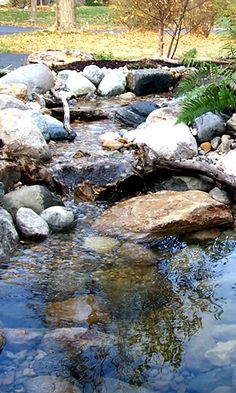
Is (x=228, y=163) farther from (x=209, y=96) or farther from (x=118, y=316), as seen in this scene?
(x=118, y=316)

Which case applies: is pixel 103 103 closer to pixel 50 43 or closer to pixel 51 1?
pixel 50 43

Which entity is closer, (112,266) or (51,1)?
(112,266)

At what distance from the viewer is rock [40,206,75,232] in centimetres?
484

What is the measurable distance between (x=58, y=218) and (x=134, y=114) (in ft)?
11.3

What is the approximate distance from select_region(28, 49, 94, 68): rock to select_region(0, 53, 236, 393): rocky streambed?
14.6ft

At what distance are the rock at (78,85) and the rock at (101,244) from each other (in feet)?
17.6

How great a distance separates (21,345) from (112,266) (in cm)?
119

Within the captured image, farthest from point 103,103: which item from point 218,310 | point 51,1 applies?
point 51,1

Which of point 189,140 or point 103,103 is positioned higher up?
point 189,140

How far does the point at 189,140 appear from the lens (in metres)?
6.33

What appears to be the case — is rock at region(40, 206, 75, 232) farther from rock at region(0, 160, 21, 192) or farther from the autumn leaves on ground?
the autumn leaves on ground

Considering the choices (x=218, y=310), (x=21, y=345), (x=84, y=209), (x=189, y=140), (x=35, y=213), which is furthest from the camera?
(x=189, y=140)

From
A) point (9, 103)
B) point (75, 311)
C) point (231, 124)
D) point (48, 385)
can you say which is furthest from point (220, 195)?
point (48, 385)

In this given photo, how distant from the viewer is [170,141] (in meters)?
6.18
